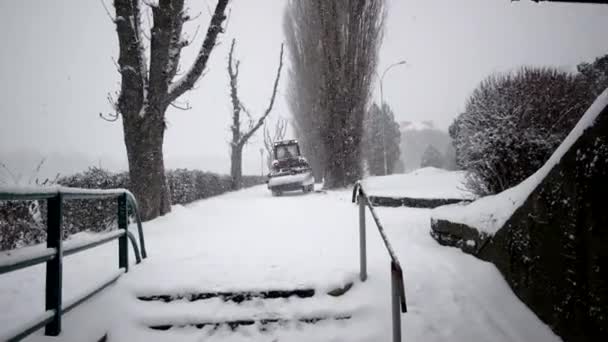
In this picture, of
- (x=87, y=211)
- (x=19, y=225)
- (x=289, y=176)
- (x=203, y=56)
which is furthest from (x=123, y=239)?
(x=289, y=176)

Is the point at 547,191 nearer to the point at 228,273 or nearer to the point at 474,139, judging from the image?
the point at 474,139

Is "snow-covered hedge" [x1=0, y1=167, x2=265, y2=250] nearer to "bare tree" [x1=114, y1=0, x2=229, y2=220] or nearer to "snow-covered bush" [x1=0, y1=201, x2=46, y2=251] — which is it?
"snow-covered bush" [x1=0, y1=201, x2=46, y2=251]

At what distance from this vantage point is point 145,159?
5984mm

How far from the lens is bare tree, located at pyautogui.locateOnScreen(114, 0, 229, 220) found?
19.5ft

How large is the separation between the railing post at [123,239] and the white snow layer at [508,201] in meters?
3.94

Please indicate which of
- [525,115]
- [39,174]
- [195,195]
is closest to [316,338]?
[525,115]

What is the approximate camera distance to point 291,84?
24109 mm

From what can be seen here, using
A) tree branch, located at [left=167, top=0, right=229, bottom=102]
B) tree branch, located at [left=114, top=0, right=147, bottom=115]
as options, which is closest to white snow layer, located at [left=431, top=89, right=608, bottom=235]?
tree branch, located at [left=167, top=0, right=229, bottom=102]

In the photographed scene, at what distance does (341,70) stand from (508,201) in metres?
11.3

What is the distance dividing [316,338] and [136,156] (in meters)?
5.24

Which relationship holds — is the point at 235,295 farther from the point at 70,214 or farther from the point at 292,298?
the point at 70,214

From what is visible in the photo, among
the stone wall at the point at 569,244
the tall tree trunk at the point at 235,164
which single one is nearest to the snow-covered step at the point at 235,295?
the stone wall at the point at 569,244

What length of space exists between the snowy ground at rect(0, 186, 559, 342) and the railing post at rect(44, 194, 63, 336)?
0.10 metres

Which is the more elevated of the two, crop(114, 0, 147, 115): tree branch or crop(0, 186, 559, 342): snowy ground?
crop(114, 0, 147, 115): tree branch
